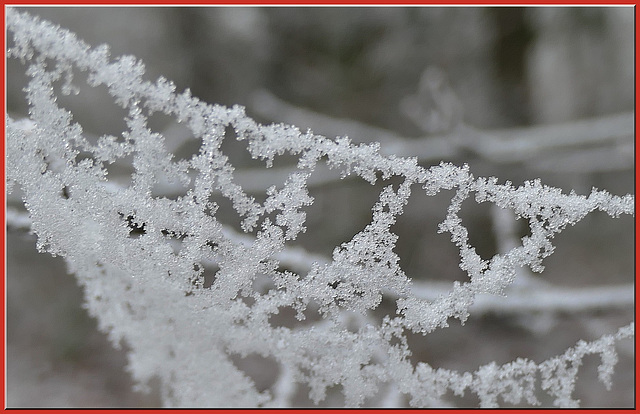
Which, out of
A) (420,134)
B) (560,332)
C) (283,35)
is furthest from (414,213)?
(283,35)

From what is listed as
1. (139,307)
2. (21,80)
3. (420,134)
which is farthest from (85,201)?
(21,80)

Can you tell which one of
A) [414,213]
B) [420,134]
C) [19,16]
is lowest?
[19,16]

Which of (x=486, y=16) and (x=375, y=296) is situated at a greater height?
(x=486, y=16)

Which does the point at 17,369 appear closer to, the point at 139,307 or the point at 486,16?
the point at 139,307

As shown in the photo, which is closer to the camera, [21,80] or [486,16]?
[486,16]

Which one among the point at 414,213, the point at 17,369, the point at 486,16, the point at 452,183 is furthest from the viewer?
the point at 414,213

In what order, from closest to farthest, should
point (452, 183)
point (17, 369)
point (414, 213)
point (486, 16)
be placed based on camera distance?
point (452, 183) → point (486, 16) → point (17, 369) → point (414, 213)

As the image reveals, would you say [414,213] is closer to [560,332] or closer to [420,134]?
[420,134]
